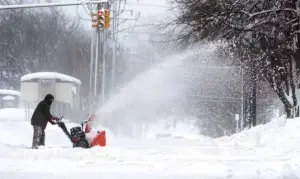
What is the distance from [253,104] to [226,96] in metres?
21.7

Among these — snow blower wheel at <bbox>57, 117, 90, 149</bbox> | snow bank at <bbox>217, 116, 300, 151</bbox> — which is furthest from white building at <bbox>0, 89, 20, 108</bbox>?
snow blower wheel at <bbox>57, 117, 90, 149</bbox>

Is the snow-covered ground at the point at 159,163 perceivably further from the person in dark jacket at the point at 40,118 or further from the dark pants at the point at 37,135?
the person in dark jacket at the point at 40,118

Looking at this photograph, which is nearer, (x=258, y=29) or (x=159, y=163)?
(x=159, y=163)

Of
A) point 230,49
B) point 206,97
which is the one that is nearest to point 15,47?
point 206,97

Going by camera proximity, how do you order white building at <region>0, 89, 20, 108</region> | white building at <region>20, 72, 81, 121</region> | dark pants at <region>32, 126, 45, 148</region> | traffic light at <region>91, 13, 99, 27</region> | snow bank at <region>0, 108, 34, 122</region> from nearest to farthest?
dark pants at <region>32, 126, 45, 148</region> < traffic light at <region>91, 13, 99, 27</region> < snow bank at <region>0, 108, 34, 122</region> < white building at <region>20, 72, 81, 121</region> < white building at <region>0, 89, 20, 108</region>

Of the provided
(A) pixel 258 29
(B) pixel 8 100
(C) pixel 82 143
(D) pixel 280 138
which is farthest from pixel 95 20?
(B) pixel 8 100

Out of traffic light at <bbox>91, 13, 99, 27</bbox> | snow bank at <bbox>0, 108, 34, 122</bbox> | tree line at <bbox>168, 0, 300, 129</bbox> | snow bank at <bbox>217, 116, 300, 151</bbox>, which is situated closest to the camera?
snow bank at <bbox>217, 116, 300, 151</bbox>

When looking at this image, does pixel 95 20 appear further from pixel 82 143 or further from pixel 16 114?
pixel 16 114

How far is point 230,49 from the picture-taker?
20109 mm

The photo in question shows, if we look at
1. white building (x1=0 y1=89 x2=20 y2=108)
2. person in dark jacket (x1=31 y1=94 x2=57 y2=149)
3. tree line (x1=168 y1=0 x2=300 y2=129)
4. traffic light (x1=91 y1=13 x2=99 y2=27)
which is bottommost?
person in dark jacket (x1=31 y1=94 x2=57 y2=149)

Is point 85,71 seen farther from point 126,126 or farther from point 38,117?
point 38,117

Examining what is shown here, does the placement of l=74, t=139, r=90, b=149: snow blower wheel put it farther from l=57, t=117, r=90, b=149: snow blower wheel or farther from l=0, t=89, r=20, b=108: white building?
l=0, t=89, r=20, b=108: white building

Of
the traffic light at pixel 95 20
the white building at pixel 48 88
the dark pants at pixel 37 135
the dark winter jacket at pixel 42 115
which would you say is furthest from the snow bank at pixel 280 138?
the white building at pixel 48 88

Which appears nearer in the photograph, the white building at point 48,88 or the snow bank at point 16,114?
the snow bank at point 16,114
